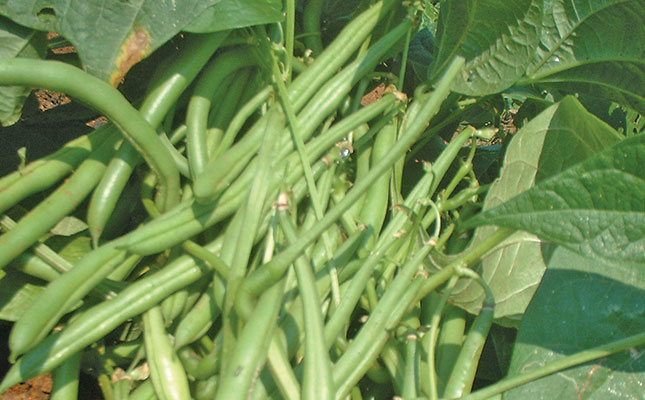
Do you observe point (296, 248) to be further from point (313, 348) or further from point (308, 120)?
point (308, 120)

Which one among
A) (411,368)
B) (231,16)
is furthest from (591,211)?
(231,16)

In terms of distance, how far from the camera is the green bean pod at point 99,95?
2.31 feet

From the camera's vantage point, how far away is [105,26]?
0.84 m

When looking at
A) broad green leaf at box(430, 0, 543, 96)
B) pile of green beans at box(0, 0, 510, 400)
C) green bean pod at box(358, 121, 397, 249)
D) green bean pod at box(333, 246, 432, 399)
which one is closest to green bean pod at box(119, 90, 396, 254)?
pile of green beans at box(0, 0, 510, 400)

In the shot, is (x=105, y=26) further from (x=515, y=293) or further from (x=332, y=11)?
(x=515, y=293)

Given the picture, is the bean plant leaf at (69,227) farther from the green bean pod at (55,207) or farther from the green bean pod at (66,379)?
the green bean pod at (66,379)

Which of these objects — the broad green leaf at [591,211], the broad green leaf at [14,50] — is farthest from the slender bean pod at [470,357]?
the broad green leaf at [14,50]

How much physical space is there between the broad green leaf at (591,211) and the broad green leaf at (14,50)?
0.71 metres

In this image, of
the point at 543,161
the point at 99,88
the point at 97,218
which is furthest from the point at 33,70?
the point at 543,161

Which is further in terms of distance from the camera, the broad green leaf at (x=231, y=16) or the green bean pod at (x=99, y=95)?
Result: the broad green leaf at (x=231, y=16)

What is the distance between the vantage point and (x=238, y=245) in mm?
711

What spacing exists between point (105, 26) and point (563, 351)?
2.53 ft

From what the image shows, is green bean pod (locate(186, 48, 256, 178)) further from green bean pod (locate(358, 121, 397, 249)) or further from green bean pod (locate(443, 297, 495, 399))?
green bean pod (locate(443, 297, 495, 399))

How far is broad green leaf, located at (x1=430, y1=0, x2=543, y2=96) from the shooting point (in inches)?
41.3
